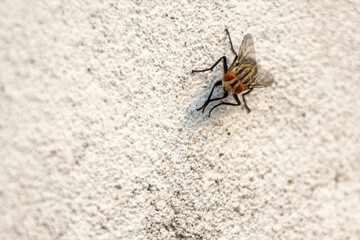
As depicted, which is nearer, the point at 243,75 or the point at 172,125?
the point at 172,125

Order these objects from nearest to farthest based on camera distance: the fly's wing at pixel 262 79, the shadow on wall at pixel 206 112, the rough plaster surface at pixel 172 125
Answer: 1. the rough plaster surface at pixel 172 125
2. the shadow on wall at pixel 206 112
3. the fly's wing at pixel 262 79

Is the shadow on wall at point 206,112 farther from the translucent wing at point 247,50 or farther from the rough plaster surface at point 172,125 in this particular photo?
the translucent wing at point 247,50

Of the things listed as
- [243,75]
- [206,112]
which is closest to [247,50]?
[243,75]

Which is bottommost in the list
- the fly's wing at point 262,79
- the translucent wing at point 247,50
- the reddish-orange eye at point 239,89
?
the fly's wing at point 262,79

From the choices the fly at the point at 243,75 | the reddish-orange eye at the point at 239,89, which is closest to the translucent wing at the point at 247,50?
the fly at the point at 243,75

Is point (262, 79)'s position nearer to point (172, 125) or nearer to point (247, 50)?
point (247, 50)

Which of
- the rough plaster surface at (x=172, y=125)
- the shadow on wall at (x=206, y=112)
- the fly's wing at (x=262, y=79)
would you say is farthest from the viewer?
the fly's wing at (x=262, y=79)
